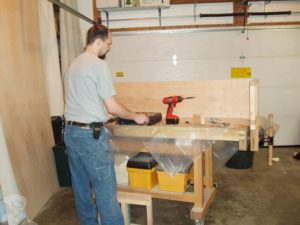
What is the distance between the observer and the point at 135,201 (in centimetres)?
201

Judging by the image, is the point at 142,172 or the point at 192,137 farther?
the point at 142,172

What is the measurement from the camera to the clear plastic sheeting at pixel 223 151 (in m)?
2.17

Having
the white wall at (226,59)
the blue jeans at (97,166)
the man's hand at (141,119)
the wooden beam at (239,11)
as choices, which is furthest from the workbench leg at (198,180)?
the wooden beam at (239,11)

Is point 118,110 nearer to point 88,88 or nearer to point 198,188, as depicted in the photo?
point 88,88

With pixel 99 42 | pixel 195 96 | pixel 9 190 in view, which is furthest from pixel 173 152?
pixel 9 190

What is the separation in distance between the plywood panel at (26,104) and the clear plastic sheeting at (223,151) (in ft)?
5.23

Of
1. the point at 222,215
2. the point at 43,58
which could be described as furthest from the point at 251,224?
the point at 43,58

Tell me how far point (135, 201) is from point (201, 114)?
2.69ft

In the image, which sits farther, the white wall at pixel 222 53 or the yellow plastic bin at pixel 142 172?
the white wall at pixel 222 53

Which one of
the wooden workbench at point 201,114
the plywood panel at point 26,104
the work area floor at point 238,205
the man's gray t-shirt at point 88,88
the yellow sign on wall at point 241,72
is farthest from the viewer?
the yellow sign on wall at point 241,72

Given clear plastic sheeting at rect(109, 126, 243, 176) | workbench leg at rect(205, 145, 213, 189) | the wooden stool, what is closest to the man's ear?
clear plastic sheeting at rect(109, 126, 243, 176)

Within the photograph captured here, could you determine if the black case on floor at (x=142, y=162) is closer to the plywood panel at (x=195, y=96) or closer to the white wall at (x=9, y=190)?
the plywood panel at (x=195, y=96)

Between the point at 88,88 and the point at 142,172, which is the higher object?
the point at 88,88

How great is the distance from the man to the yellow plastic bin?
417mm
